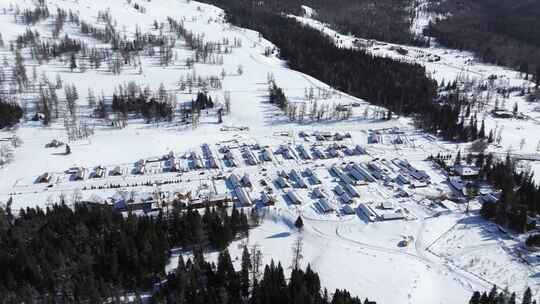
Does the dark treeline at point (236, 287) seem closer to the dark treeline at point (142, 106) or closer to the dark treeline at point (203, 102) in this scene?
the dark treeline at point (142, 106)

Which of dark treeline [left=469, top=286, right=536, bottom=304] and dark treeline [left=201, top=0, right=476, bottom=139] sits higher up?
dark treeline [left=201, top=0, right=476, bottom=139]

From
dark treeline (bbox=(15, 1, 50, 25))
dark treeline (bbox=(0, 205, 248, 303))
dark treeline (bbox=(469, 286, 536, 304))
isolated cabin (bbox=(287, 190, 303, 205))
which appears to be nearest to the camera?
dark treeline (bbox=(469, 286, 536, 304))

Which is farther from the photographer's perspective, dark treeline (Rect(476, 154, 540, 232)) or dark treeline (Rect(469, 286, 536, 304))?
dark treeline (Rect(476, 154, 540, 232))

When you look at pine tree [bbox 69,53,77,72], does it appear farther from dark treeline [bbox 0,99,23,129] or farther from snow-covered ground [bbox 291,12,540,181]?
snow-covered ground [bbox 291,12,540,181]

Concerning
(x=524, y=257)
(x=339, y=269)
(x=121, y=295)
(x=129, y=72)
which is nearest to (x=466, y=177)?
(x=524, y=257)

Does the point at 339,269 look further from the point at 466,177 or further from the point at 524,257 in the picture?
the point at 466,177

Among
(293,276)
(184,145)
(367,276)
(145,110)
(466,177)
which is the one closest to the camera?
(293,276)

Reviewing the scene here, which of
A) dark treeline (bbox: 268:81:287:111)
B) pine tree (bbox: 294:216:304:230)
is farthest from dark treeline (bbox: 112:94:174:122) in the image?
pine tree (bbox: 294:216:304:230)

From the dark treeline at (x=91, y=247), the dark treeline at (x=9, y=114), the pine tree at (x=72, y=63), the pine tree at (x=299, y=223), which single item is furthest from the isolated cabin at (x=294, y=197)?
the pine tree at (x=72, y=63)
